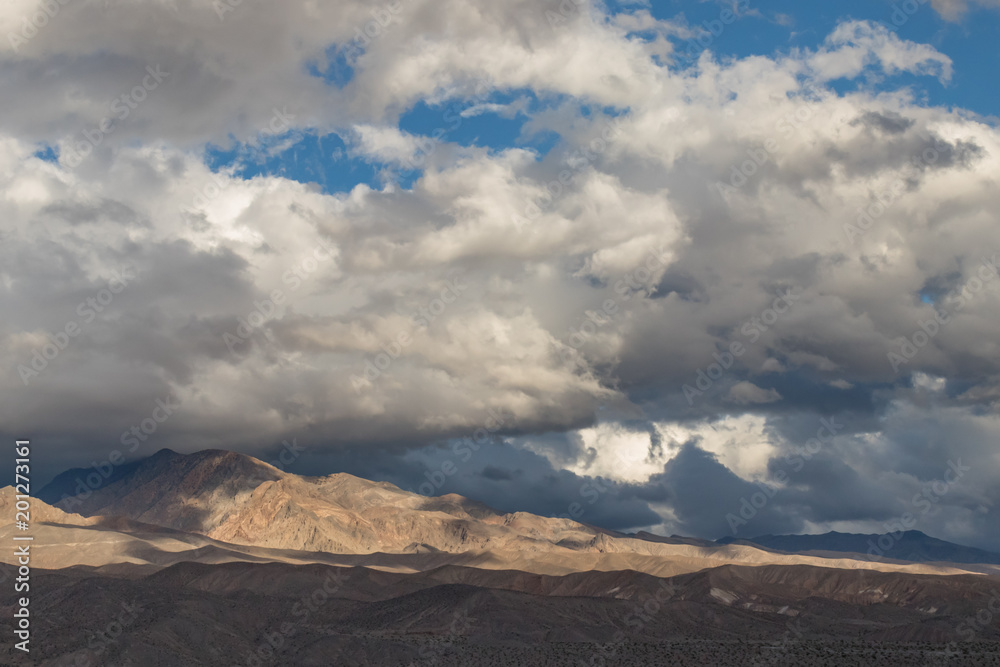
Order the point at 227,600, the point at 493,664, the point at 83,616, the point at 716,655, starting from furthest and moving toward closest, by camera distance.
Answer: the point at 227,600, the point at 83,616, the point at 493,664, the point at 716,655

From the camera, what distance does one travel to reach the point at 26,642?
493 ft

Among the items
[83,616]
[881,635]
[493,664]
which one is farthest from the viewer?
[83,616]

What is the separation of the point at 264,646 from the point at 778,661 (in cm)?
8895

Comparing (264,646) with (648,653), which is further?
(264,646)

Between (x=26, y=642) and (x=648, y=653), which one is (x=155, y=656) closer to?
(x=26, y=642)

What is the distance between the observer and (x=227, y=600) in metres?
199

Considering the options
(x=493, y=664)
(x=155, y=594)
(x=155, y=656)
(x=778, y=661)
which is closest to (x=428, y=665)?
(x=493, y=664)

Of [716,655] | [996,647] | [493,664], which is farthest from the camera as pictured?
[493,664]

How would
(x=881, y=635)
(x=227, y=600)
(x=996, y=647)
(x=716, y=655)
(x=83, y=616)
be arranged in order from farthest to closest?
(x=227, y=600)
(x=83, y=616)
(x=881, y=635)
(x=716, y=655)
(x=996, y=647)

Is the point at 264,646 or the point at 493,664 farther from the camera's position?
the point at 264,646

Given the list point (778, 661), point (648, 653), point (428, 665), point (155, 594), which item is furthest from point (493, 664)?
point (155, 594)

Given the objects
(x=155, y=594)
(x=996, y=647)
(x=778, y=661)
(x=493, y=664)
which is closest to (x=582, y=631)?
(x=493, y=664)

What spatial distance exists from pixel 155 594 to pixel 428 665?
68.3m

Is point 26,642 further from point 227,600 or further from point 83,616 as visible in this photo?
point 227,600
